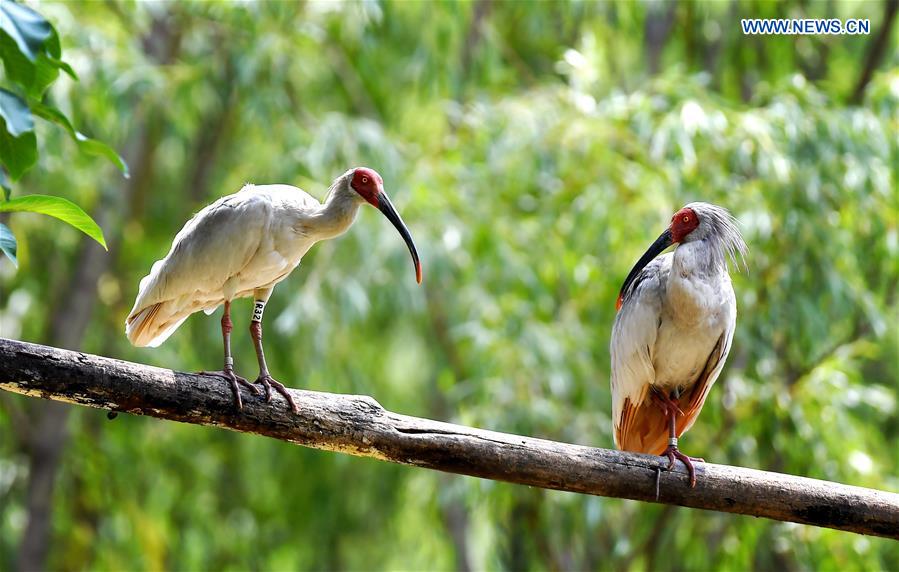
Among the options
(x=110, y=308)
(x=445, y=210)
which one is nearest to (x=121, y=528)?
(x=110, y=308)

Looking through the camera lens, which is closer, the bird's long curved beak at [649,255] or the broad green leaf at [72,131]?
the broad green leaf at [72,131]

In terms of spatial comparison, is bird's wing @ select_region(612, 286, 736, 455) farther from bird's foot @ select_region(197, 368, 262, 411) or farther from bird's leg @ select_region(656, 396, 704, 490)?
bird's foot @ select_region(197, 368, 262, 411)

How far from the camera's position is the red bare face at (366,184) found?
303 centimetres

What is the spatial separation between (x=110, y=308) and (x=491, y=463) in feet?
16.1

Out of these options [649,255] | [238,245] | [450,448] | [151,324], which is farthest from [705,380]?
[151,324]

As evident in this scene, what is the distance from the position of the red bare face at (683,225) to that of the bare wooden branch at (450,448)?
2.70 ft

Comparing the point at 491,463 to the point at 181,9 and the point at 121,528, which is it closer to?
the point at 181,9

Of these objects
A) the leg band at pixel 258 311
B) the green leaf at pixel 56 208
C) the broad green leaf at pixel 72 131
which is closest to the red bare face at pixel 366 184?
the leg band at pixel 258 311

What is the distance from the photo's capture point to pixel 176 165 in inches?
315

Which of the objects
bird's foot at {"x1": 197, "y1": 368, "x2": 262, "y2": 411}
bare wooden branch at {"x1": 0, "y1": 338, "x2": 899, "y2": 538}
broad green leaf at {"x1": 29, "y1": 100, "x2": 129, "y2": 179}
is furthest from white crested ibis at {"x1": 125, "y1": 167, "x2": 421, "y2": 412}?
broad green leaf at {"x1": 29, "y1": 100, "x2": 129, "y2": 179}

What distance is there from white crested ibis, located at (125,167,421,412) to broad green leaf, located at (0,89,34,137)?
1.06 metres

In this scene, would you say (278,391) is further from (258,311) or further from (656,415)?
(656,415)

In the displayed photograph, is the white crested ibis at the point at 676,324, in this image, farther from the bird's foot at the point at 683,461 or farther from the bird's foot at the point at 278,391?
the bird's foot at the point at 278,391

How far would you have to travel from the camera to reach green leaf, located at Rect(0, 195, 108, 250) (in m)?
2.23
